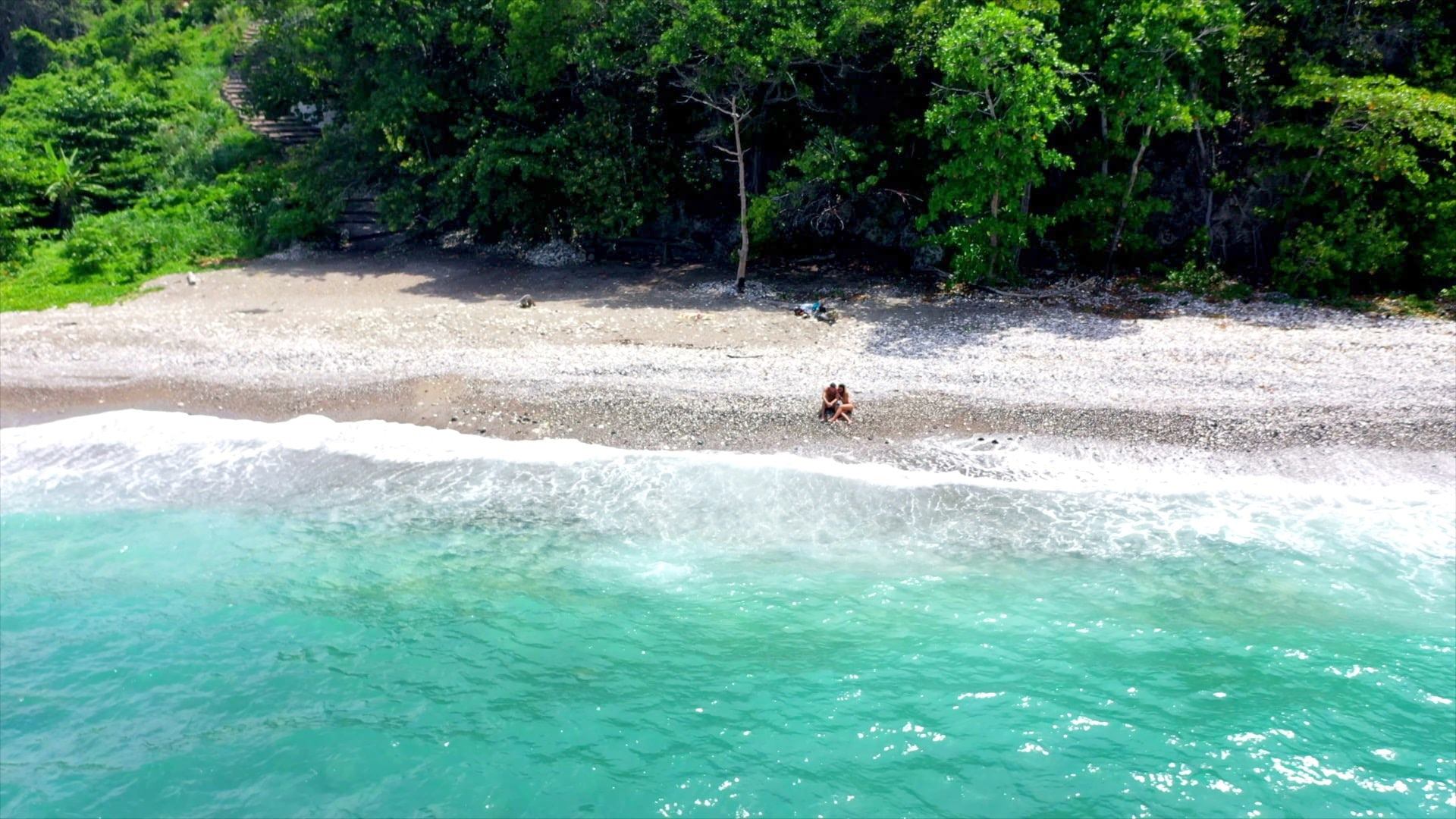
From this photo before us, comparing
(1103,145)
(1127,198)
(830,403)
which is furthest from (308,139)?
(1127,198)

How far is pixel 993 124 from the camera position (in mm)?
15266

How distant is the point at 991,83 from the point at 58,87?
26.9m

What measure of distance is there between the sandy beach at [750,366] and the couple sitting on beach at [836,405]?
175 millimetres

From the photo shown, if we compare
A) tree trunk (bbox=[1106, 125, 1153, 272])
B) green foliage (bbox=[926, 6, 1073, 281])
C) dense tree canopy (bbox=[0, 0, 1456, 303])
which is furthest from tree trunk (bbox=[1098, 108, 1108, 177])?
green foliage (bbox=[926, 6, 1073, 281])

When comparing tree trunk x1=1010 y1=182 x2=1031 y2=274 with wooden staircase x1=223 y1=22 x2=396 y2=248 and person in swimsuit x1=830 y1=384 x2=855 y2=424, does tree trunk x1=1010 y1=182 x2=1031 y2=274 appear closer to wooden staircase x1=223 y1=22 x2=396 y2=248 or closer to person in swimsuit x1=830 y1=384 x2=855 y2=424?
person in swimsuit x1=830 y1=384 x2=855 y2=424

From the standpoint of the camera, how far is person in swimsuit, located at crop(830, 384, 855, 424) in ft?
41.6

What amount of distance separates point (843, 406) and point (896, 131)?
744 centimetres

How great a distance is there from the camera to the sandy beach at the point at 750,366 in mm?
12469

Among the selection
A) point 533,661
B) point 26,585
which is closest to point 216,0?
point 26,585

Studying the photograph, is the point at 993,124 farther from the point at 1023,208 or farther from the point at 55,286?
the point at 55,286

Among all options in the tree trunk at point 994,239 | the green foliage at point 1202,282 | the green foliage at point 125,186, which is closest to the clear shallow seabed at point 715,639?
the tree trunk at point 994,239

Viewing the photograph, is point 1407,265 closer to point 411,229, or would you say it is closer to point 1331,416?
point 1331,416

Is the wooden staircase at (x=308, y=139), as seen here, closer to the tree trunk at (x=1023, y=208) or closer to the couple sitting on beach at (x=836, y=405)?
the couple sitting on beach at (x=836, y=405)

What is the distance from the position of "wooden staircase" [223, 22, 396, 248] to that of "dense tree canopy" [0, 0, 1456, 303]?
972 mm
